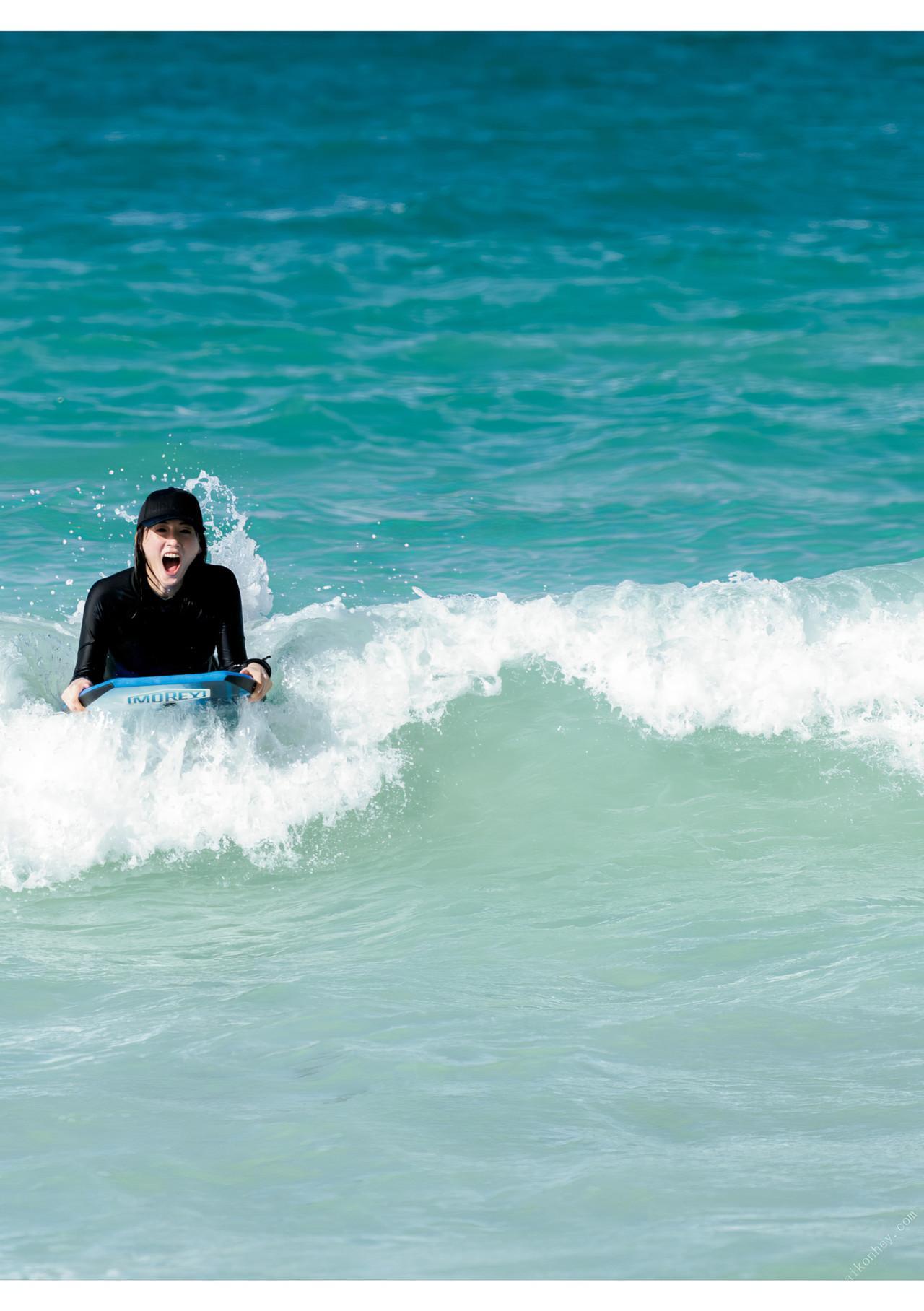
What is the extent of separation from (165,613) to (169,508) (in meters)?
0.49

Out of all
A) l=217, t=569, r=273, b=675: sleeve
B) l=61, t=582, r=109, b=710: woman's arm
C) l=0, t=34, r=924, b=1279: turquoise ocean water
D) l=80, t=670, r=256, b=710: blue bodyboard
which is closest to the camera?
l=0, t=34, r=924, b=1279: turquoise ocean water

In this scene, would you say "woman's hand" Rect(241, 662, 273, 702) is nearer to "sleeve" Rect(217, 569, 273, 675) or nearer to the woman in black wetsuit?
the woman in black wetsuit

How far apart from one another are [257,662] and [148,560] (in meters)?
0.60

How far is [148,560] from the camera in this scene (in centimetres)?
552

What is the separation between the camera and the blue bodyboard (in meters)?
5.34

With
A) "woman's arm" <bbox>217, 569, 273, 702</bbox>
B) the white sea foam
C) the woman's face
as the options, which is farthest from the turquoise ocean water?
the woman's face

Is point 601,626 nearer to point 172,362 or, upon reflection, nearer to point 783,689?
point 783,689

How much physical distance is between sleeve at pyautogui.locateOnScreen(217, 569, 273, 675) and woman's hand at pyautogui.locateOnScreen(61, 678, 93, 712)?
0.58 meters

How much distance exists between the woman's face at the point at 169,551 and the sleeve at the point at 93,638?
22 cm

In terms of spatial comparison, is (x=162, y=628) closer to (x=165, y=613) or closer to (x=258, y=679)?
(x=165, y=613)

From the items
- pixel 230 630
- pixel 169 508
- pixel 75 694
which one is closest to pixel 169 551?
pixel 169 508

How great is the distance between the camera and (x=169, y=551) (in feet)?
17.8

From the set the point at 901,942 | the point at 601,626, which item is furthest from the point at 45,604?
the point at 901,942

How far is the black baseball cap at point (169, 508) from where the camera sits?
17.7ft
